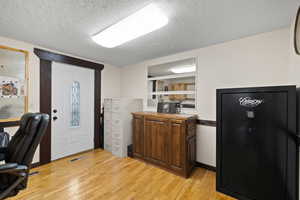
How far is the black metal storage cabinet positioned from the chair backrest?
208 cm

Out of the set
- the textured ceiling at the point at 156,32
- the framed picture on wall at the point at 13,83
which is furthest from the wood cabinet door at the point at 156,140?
the framed picture on wall at the point at 13,83

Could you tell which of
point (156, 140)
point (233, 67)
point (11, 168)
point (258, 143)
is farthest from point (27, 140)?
point (233, 67)

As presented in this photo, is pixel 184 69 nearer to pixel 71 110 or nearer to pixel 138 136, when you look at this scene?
pixel 138 136

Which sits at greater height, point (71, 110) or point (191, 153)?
point (71, 110)

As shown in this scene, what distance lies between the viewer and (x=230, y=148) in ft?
5.62

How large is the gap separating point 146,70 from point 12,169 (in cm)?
284

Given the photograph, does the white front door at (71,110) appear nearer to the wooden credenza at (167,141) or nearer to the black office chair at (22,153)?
the wooden credenza at (167,141)

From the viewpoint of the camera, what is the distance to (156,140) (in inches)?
98.3

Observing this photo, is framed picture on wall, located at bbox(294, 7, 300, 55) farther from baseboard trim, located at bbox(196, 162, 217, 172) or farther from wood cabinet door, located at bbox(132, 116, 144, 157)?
wood cabinet door, located at bbox(132, 116, 144, 157)

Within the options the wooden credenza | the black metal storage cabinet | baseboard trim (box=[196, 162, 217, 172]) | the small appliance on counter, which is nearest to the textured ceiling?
the black metal storage cabinet

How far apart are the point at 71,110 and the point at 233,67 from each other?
11.1 feet

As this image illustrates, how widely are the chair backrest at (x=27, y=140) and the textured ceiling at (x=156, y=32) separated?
1.19 meters

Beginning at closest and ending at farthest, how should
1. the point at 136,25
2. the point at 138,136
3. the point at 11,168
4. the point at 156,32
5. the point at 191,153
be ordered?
the point at 11,168 → the point at 136,25 → the point at 156,32 → the point at 191,153 → the point at 138,136

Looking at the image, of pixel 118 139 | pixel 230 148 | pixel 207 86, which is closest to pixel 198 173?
pixel 230 148
